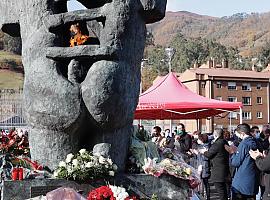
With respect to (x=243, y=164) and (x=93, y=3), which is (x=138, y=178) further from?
(x=243, y=164)

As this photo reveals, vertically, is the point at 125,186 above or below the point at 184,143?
above

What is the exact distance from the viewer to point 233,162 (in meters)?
9.41

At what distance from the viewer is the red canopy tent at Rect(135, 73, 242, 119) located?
14961 mm

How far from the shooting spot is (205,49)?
85062 millimetres

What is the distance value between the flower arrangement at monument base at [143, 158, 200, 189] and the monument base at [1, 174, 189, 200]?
6cm

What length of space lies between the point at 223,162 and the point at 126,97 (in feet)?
14.8

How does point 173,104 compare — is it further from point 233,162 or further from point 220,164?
point 233,162

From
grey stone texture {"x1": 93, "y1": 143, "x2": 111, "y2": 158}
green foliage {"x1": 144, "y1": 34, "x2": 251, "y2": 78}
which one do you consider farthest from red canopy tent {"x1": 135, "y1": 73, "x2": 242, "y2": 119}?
green foliage {"x1": 144, "y1": 34, "x2": 251, "y2": 78}

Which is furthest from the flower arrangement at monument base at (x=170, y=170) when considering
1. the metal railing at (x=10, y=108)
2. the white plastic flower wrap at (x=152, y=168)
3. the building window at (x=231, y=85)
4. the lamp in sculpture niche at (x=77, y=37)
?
the building window at (x=231, y=85)

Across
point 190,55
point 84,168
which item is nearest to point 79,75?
point 84,168

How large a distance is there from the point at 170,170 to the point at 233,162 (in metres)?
3.20

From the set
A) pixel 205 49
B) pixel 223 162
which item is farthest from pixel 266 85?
pixel 223 162

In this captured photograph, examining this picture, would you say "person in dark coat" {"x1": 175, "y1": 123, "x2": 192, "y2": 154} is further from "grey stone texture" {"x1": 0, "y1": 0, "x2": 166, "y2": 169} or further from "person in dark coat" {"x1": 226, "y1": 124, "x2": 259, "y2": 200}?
"grey stone texture" {"x1": 0, "y1": 0, "x2": 166, "y2": 169}

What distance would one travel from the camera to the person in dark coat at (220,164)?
33.6ft
